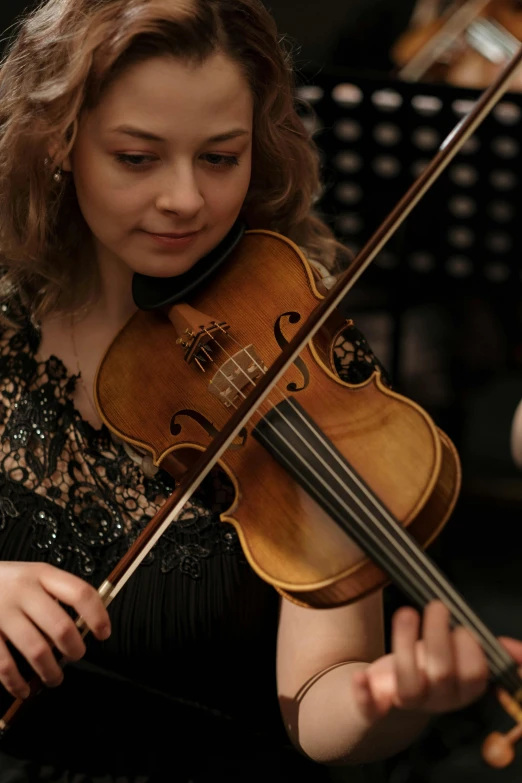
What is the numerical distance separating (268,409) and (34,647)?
225 mm

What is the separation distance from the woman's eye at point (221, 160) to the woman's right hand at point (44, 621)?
0.31 metres

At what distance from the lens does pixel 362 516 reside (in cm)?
52

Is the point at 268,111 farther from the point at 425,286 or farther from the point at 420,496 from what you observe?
the point at 425,286

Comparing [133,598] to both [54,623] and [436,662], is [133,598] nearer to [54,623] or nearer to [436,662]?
[54,623]

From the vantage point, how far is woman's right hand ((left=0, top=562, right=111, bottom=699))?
1.82 ft

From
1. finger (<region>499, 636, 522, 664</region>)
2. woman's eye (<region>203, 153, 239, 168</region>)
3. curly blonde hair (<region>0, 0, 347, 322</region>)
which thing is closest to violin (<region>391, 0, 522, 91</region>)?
curly blonde hair (<region>0, 0, 347, 322</region>)

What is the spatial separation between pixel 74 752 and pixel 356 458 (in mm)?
367

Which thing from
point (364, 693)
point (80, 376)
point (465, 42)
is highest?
point (465, 42)

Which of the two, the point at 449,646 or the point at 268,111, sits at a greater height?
the point at 268,111

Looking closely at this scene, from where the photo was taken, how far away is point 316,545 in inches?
21.4

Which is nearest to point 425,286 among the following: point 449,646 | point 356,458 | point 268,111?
point 268,111

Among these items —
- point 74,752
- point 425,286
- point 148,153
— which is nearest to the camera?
point 148,153

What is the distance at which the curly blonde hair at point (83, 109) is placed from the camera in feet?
1.97

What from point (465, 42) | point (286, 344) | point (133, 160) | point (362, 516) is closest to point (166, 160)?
point (133, 160)
